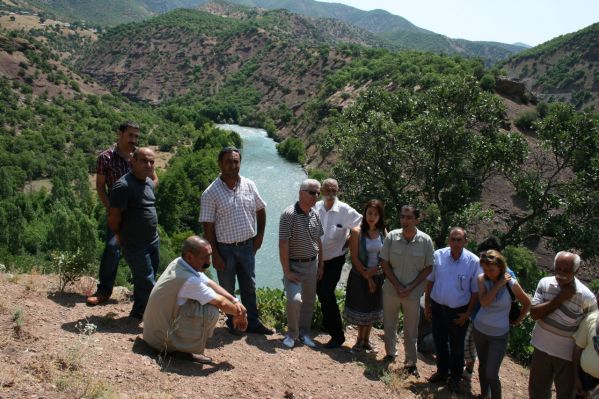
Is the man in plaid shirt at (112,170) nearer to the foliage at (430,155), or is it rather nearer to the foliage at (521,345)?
the foliage at (521,345)

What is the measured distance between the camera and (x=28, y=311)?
4.96m

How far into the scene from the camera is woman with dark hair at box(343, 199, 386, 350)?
563 centimetres

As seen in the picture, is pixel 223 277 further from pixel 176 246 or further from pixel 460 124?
pixel 176 246

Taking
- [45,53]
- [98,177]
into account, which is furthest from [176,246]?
[45,53]

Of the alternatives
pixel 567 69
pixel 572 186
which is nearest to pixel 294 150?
pixel 572 186

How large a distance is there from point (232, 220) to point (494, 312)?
2885 millimetres

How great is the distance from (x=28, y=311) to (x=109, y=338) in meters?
0.96

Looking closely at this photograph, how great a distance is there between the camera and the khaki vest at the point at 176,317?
4383mm

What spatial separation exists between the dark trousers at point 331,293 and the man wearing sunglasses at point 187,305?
1.57 meters

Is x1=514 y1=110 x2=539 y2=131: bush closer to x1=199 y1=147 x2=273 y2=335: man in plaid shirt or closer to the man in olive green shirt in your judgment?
the man in olive green shirt

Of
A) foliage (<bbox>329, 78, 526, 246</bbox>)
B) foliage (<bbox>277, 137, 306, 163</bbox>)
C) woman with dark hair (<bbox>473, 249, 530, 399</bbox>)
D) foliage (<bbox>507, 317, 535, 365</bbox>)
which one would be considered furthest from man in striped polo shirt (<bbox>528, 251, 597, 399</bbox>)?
foliage (<bbox>277, 137, 306, 163</bbox>)

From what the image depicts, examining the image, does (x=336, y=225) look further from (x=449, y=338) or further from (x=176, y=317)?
(x=176, y=317)

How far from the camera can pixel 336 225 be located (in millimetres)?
5770

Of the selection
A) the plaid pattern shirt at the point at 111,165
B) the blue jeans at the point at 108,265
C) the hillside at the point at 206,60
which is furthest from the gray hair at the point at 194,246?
the hillside at the point at 206,60
